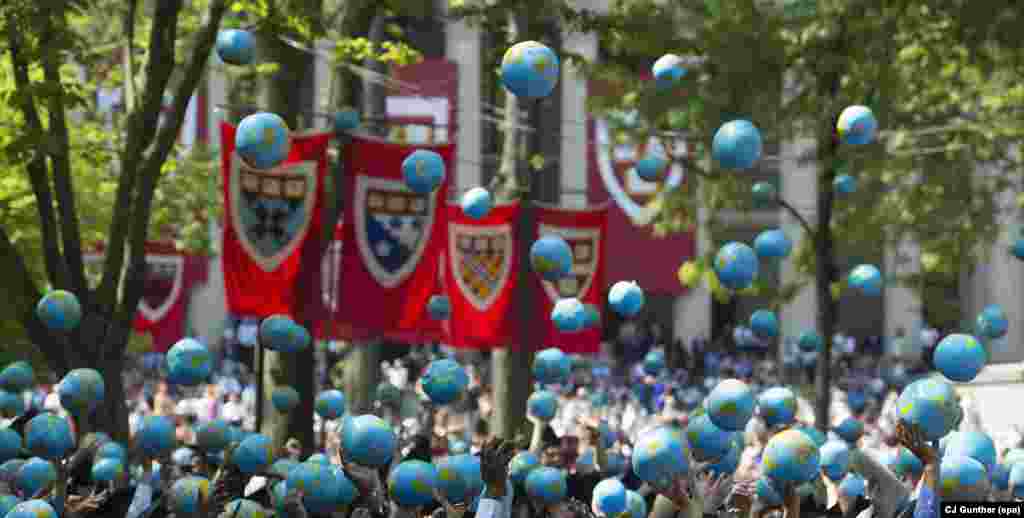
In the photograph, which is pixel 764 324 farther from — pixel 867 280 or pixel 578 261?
pixel 578 261

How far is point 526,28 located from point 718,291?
18.4ft

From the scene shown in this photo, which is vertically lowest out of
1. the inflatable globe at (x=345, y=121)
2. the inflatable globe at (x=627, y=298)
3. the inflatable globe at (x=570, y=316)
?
the inflatable globe at (x=570, y=316)

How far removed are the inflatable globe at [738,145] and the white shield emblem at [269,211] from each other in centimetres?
480

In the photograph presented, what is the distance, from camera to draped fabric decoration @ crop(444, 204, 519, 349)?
50.9 ft

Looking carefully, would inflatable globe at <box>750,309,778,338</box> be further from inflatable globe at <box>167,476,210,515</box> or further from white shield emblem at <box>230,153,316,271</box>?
inflatable globe at <box>167,476,210,515</box>

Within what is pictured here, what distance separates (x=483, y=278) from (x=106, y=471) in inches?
284

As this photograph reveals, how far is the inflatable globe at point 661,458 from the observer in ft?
21.7

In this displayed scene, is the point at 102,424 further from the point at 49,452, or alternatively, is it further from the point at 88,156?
the point at 49,452

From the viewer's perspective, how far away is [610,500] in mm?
7840

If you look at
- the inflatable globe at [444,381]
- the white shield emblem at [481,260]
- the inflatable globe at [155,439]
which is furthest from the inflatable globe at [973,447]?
the white shield emblem at [481,260]

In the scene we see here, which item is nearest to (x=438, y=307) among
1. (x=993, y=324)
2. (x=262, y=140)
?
(x=993, y=324)

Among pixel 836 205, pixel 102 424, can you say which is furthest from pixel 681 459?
pixel 836 205

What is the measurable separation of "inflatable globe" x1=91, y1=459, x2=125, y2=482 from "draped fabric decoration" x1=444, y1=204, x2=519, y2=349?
6.92 metres

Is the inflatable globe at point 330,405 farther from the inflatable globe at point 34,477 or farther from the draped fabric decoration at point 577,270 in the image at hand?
the draped fabric decoration at point 577,270
